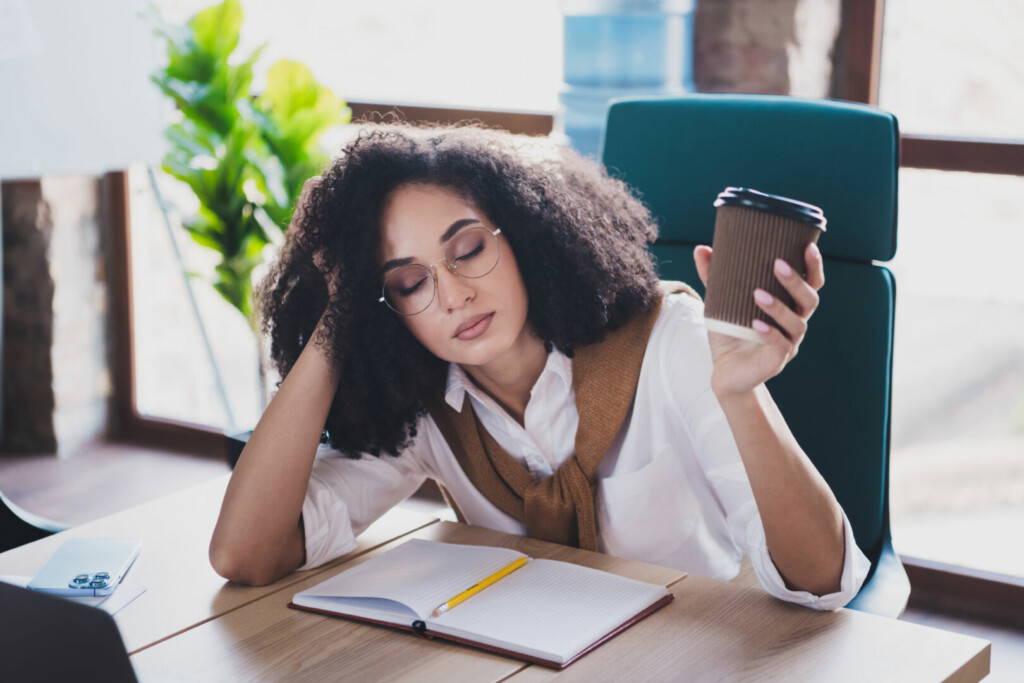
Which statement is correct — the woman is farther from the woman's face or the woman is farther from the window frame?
the window frame

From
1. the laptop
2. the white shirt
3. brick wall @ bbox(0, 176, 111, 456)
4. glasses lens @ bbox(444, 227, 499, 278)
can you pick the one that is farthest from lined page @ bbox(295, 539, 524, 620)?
brick wall @ bbox(0, 176, 111, 456)

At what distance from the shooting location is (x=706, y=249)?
44.9 inches

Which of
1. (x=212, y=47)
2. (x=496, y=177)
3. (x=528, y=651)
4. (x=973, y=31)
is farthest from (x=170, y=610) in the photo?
(x=973, y=31)

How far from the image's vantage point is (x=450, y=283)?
138 centimetres

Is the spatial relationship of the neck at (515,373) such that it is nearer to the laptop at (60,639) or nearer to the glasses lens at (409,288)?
the glasses lens at (409,288)

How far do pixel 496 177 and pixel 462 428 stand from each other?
1.08 feet

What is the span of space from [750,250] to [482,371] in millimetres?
633

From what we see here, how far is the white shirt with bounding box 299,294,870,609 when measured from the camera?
1.40 metres

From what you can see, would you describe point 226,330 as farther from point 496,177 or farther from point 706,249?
point 706,249

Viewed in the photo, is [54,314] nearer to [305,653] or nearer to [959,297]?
[959,297]

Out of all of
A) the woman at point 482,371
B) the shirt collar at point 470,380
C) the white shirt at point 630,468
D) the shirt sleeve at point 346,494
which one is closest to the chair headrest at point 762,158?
the woman at point 482,371

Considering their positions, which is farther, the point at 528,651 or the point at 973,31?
the point at 973,31

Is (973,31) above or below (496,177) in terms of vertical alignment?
above

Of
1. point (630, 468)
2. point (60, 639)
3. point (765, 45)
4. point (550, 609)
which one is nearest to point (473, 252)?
point (630, 468)
